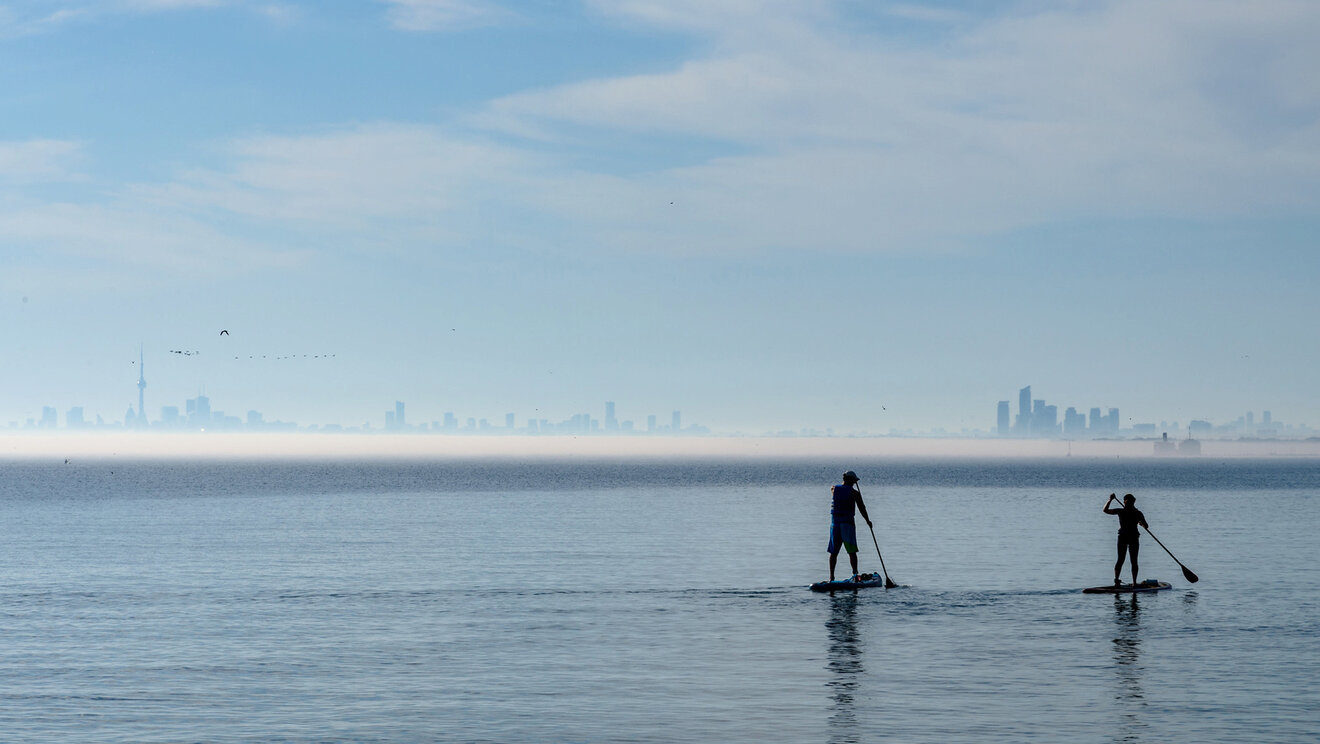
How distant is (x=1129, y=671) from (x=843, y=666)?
459 centimetres

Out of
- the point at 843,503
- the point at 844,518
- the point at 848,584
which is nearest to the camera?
the point at 848,584

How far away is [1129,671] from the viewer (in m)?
21.4

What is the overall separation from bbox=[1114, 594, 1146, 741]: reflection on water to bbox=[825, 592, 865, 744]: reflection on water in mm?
3412

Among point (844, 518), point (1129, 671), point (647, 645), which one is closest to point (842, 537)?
point (844, 518)

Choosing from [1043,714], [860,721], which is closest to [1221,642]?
[1043,714]

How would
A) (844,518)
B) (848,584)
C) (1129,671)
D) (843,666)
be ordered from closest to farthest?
(1129,671), (843,666), (848,584), (844,518)

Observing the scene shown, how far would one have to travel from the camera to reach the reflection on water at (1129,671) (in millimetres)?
17266

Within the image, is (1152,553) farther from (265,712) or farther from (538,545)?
(265,712)

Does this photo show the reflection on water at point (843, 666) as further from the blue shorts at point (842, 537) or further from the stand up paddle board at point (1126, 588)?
the stand up paddle board at point (1126, 588)

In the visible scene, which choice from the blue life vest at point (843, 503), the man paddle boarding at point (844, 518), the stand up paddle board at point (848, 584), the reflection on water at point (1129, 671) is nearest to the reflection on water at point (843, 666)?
the stand up paddle board at point (848, 584)

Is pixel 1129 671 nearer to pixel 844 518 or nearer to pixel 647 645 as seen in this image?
pixel 647 645

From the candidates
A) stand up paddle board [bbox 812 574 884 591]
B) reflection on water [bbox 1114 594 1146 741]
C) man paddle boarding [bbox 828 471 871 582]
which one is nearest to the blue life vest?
man paddle boarding [bbox 828 471 871 582]

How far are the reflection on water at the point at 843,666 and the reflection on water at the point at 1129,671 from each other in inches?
134

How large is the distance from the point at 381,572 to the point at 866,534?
28873mm
